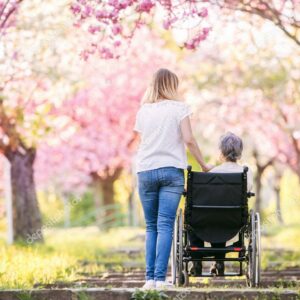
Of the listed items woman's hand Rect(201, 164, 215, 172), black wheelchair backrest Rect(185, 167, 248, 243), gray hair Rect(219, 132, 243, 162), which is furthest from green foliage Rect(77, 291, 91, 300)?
gray hair Rect(219, 132, 243, 162)

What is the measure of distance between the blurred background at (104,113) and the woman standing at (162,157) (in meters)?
1.02

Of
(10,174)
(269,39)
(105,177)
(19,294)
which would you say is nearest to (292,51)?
(269,39)

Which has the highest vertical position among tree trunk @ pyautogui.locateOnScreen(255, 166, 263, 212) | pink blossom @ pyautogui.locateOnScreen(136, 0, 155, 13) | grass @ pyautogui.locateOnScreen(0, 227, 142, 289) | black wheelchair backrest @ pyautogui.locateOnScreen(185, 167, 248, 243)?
tree trunk @ pyautogui.locateOnScreen(255, 166, 263, 212)

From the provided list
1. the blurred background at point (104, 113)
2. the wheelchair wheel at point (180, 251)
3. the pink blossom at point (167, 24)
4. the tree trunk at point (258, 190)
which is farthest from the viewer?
the tree trunk at point (258, 190)

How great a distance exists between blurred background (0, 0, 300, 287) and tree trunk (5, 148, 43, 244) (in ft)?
0.06

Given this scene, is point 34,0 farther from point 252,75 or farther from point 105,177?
point 105,177

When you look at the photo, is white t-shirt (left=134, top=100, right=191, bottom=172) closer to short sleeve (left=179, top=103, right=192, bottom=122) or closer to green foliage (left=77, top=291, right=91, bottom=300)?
short sleeve (left=179, top=103, right=192, bottom=122)

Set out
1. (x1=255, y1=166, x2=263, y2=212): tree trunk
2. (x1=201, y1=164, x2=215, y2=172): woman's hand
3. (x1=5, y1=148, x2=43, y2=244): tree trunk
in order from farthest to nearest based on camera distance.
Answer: (x1=255, y1=166, x2=263, y2=212): tree trunk → (x1=5, y1=148, x2=43, y2=244): tree trunk → (x1=201, y1=164, x2=215, y2=172): woman's hand

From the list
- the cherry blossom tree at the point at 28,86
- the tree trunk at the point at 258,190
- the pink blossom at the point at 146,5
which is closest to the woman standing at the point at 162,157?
the pink blossom at the point at 146,5

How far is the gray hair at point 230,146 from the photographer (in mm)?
7590

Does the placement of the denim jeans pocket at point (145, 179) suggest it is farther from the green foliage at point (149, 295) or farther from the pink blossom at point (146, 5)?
the pink blossom at point (146, 5)

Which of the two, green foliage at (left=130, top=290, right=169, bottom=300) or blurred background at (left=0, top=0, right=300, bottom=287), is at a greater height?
blurred background at (left=0, top=0, right=300, bottom=287)

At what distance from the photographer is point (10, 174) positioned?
16031mm

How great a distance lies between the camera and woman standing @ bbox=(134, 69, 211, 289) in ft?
23.0
